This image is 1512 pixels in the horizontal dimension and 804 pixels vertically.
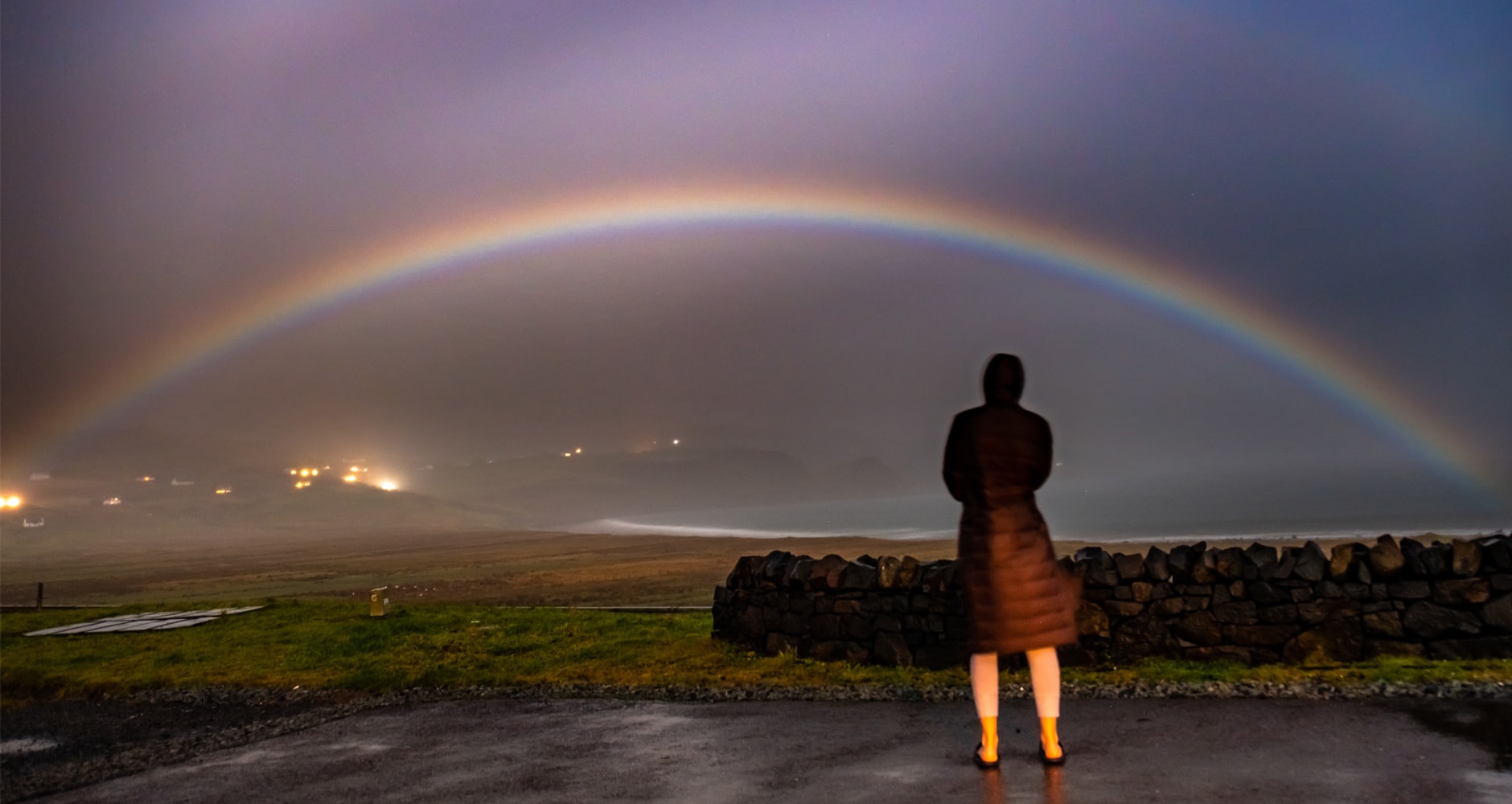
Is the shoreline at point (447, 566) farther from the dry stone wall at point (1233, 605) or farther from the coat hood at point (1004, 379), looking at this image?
the coat hood at point (1004, 379)

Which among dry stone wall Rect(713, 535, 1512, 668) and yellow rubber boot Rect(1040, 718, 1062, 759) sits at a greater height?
dry stone wall Rect(713, 535, 1512, 668)

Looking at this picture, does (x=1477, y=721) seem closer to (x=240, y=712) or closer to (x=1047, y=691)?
(x=1047, y=691)

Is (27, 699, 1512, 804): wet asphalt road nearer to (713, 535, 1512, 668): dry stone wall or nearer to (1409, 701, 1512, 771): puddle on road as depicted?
(1409, 701, 1512, 771): puddle on road

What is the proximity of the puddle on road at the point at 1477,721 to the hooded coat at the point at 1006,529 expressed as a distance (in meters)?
2.54

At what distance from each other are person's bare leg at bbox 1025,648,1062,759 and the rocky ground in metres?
2.37

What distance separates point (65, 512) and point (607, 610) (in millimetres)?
121487

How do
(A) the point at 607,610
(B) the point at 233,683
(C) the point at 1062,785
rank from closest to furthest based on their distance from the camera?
1. (C) the point at 1062,785
2. (B) the point at 233,683
3. (A) the point at 607,610

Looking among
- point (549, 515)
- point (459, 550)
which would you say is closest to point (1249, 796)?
point (459, 550)

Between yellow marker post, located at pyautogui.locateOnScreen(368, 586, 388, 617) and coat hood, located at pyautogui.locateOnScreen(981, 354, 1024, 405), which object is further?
yellow marker post, located at pyautogui.locateOnScreen(368, 586, 388, 617)

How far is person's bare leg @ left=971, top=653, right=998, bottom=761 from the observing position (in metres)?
6.18

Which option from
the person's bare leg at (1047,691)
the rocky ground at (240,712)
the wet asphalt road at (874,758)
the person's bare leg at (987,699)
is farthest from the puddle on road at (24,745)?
the person's bare leg at (1047,691)

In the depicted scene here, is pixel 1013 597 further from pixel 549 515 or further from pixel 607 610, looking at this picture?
pixel 549 515

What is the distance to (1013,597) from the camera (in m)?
6.16

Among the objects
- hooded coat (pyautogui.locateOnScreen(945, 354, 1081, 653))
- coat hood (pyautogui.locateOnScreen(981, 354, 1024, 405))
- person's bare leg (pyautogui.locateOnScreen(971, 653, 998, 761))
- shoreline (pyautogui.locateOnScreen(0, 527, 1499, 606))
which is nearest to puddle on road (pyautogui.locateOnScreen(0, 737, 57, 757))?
person's bare leg (pyautogui.locateOnScreen(971, 653, 998, 761))
